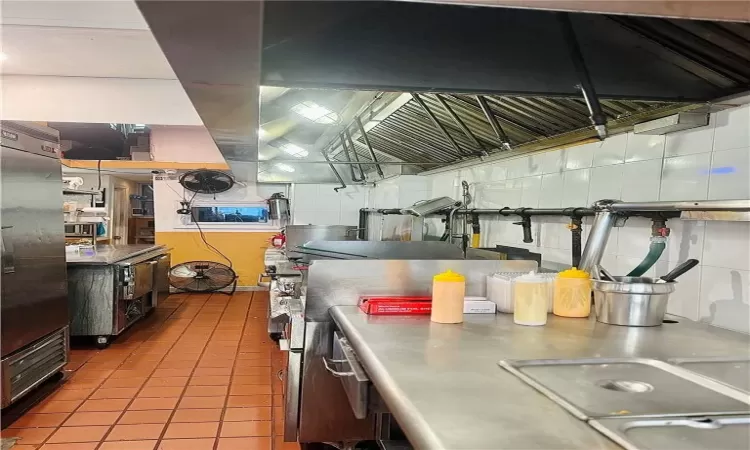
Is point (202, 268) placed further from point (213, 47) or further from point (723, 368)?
point (723, 368)

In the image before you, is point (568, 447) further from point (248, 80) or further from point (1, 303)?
point (1, 303)

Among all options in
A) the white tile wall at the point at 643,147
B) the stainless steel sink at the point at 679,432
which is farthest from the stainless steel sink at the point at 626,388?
the white tile wall at the point at 643,147

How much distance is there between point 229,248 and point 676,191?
278 inches

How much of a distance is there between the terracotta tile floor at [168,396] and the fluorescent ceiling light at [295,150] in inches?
69.2

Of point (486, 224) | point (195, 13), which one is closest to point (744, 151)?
point (195, 13)

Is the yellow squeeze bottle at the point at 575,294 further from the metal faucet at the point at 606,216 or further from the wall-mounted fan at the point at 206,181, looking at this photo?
the wall-mounted fan at the point at 206,181

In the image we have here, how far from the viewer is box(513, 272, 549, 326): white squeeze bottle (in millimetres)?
1686

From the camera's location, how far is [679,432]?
87 centimetres

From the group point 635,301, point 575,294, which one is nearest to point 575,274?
point 575,294

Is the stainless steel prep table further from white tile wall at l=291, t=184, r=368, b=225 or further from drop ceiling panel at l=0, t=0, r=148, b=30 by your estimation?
white tile wall at l=291, t=184, r=368, b=225

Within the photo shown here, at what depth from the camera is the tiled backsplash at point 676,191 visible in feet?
5.57

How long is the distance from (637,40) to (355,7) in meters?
0.94

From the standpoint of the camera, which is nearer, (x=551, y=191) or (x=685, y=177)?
(x=685, y=177)

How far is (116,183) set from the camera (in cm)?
892
